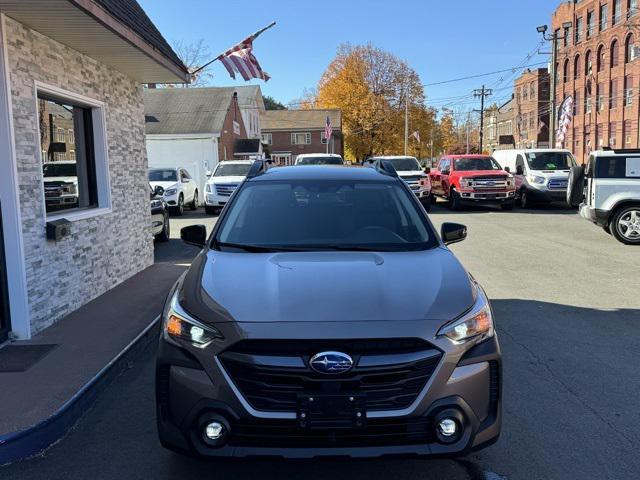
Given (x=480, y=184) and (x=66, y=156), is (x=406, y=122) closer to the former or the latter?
(x=480, y=184)

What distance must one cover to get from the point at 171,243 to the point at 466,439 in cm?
1195

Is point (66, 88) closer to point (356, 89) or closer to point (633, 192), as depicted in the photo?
point (633, 192)

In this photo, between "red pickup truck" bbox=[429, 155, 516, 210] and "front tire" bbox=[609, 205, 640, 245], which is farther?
"red pickup truck" bbox=[429, 155, 516, 210]

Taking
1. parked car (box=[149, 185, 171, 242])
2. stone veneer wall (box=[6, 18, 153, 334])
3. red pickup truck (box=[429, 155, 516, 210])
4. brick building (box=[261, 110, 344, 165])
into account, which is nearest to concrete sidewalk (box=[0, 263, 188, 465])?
stone veneer wall (box=[6, 18, 153, 334])

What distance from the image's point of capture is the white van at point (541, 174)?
2011 centimetres

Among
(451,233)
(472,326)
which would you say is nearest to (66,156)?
(451,233)

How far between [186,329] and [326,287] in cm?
75

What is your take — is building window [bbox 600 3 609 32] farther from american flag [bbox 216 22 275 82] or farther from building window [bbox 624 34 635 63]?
american flag [bbox 216 22 275 82]

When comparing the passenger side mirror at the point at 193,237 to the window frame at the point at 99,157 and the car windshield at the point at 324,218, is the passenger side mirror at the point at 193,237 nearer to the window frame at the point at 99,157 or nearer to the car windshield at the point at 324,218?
the car windshield at the point at 324,218

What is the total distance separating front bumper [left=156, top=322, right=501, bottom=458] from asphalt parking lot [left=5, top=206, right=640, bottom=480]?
45 centimetres

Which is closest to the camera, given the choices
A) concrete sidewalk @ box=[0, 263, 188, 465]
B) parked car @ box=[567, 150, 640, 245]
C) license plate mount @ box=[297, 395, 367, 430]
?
license plate mount @ box=[297, 395, 367, 430]

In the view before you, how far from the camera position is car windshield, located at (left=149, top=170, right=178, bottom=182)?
20922 millimetres

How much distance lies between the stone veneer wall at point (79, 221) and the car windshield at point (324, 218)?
104 inches

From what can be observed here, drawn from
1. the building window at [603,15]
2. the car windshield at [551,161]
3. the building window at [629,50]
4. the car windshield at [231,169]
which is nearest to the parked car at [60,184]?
the car windshield at [231,169]
